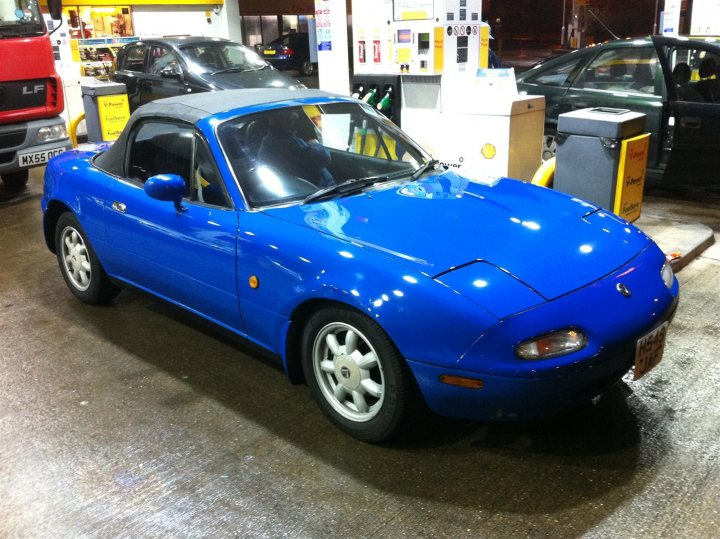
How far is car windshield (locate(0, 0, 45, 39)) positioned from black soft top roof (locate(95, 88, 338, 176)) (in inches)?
155

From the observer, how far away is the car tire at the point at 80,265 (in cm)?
466

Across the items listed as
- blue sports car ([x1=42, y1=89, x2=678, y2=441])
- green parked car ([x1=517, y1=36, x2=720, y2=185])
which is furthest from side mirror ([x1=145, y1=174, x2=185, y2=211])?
green parked car ([x1=517, y1=36, x2=720, y2=185])

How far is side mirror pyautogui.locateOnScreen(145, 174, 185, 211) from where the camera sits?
357 cm

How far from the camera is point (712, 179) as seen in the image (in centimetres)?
662

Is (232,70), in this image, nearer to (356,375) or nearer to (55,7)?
(55,7)

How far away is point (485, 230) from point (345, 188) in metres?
0.80

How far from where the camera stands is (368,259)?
2.93 meters

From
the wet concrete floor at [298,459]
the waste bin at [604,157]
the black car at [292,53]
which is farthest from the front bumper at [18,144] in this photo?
the black car at [292,53]

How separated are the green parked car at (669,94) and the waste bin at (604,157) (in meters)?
1.61

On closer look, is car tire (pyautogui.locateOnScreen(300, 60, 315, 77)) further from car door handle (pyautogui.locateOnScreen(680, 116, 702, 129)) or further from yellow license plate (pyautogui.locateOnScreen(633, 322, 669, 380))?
yellow license plate (pyautogui.locateOnScreen(633, 322, 669, 380))

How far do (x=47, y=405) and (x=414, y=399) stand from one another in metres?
1.93

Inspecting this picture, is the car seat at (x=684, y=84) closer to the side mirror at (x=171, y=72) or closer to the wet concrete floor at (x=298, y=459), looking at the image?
the wet concrete floor at (x=298, y=459)

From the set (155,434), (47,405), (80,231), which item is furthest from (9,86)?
(155,434)

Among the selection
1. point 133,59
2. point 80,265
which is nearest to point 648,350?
point 80,265
